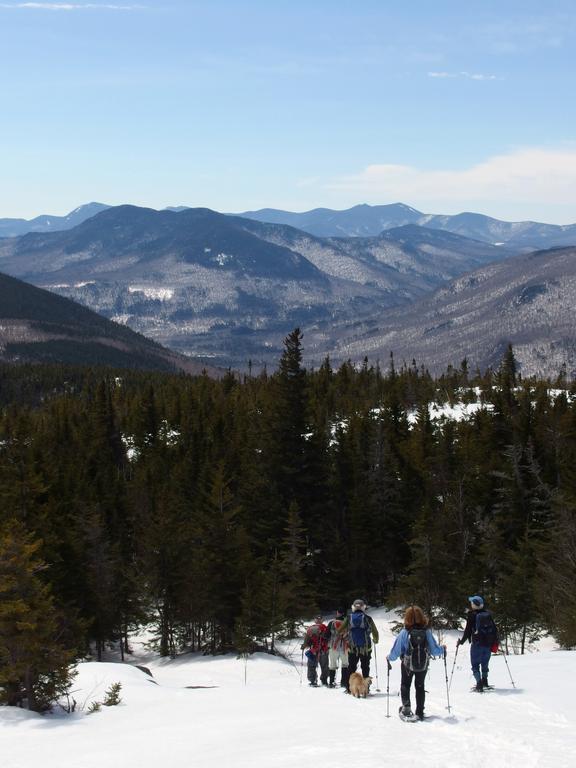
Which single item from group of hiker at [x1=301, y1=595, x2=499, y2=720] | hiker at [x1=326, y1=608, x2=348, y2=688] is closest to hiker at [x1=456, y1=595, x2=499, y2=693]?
group of hiker at [x1=301, y1=595, x2=499, y2=720]

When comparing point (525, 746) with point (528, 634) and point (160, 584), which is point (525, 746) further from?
point (160, 584)

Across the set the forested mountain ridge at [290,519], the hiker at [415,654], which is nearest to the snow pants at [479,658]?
the hiker at [415,654]

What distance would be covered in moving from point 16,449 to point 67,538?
6.13 metres

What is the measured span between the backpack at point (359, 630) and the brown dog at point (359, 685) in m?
0.71

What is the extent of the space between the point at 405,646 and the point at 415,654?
0.83 ft

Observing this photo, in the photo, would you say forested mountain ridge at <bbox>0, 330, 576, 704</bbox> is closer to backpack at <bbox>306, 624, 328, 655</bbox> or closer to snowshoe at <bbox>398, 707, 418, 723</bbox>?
backpack at <bbox>306, 624, 328, 655</bbox>

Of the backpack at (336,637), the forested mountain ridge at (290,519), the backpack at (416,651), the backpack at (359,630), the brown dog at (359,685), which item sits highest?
the backpack at (416,651)

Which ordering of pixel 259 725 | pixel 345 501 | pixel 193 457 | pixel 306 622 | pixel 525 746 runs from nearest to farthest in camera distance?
pixel 525 746 → pixel 259 725 → pixel 306 622 → pixel 345 501 → pixel 193 457

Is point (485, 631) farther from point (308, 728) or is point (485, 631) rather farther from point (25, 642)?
point (25, 642)

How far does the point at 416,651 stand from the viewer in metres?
14.2

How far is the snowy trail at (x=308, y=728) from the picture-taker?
467 inches

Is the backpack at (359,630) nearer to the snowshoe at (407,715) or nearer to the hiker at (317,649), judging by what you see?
the hiker at (317,649)

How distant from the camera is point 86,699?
64.1ft

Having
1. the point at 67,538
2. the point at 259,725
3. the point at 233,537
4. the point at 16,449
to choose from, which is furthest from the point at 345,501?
the point at 259,725
